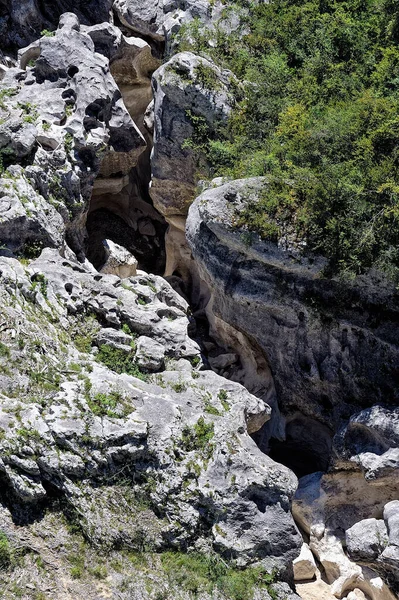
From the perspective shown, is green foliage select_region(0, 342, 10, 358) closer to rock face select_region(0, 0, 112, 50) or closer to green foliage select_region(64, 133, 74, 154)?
green foliage select_region(64, 133, 74, 154)

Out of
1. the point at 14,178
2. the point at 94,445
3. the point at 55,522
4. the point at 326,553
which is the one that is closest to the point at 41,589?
the point at 55,522

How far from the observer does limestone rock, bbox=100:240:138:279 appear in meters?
20.5

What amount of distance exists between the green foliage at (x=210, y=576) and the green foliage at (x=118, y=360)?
392 cm

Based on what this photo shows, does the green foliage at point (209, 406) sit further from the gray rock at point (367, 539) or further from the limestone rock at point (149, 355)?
the gray rock at point (367, 539)

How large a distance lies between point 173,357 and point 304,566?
562 cm

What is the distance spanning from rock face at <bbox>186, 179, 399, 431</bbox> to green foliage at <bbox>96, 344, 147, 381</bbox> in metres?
3.07

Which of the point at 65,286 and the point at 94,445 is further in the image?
the point at 65,286

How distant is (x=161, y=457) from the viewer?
12.9 m

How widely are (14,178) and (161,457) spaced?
7.98m

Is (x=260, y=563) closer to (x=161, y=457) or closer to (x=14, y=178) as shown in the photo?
(x=161, y=457)

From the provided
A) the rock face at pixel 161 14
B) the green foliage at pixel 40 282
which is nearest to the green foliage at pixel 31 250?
the green foliage at pixel 40 282

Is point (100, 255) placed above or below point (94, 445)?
below

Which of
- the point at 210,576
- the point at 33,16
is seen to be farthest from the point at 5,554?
the point at 33,16

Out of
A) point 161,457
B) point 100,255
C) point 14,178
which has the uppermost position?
point 14,178
